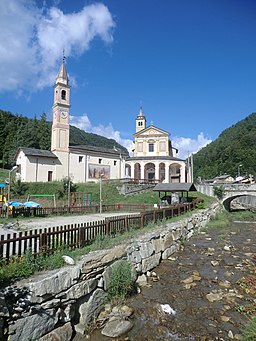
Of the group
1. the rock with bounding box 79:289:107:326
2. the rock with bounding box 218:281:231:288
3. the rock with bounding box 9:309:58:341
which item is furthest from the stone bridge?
the rock with bounding box 9:309:58:341

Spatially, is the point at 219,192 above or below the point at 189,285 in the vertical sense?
above

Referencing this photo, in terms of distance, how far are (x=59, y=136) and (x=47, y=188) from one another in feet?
36.4

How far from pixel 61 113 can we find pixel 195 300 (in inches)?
1598

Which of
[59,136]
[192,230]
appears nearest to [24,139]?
[59,136]

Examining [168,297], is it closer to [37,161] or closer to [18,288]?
[18,288]

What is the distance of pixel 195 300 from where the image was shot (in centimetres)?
717

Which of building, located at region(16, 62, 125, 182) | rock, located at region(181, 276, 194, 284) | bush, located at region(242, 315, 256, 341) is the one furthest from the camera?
building, located at region(16, 62, 125, 182)

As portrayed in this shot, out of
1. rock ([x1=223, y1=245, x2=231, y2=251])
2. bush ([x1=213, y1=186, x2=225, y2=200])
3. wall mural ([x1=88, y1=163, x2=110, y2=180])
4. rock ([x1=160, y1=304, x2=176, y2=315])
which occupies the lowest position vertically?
rock ([x1=160, y1=304, x2=176, y2=315])

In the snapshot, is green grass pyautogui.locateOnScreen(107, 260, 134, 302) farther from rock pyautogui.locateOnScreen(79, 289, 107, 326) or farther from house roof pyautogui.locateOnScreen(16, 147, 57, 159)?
house roof pyautogui.locateOnScreen(16, 147, 57, 159)

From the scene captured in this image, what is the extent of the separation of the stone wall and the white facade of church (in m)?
33.8

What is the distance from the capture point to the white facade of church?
3869 cm

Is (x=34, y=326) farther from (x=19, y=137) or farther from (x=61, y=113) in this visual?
(x=19, y=137)

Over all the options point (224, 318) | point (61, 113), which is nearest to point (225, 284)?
point (224, 318)

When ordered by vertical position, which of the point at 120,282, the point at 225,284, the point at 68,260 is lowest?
→ the point at 225,284
